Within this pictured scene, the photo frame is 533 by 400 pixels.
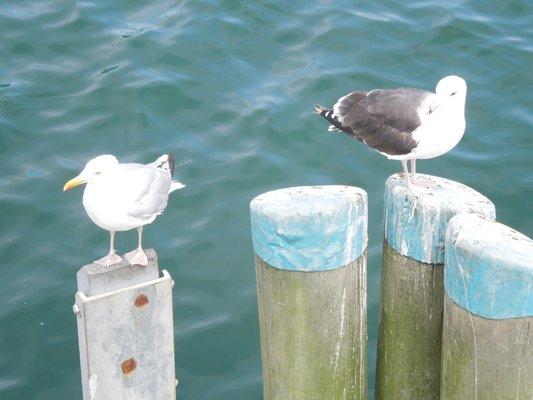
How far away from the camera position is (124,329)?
12.1 ft

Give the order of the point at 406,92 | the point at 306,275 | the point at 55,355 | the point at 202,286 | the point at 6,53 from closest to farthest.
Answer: the point at 306,275
the point at 406,92
the point at 55,355
the point at 202,286
the point at 6,53

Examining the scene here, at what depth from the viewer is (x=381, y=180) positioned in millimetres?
7324

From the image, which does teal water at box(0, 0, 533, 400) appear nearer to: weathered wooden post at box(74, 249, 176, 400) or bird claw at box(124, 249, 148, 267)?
weathered wooden post at box(74, 249, 176, 400)

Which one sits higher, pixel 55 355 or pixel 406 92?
pixel 406 92

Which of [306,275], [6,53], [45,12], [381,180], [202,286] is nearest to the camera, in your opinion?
[306,275]

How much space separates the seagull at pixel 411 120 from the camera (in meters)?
4.77

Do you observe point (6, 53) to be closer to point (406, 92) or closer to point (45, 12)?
point (45, 12)

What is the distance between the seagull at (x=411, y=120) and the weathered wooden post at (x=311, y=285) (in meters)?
0.80

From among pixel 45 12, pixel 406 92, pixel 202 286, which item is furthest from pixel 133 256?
A: pixel 45 12

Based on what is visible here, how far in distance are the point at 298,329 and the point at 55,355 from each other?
8.26 feet

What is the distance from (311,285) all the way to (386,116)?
1.65 metres

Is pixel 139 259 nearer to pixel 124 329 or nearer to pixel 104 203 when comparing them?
pixel 124 329

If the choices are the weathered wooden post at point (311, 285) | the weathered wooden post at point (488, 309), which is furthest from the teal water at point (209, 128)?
the weathered wooden post at point (488, 309)

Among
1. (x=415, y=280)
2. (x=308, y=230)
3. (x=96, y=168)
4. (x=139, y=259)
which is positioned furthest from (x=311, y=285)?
(x=96, y=168)
